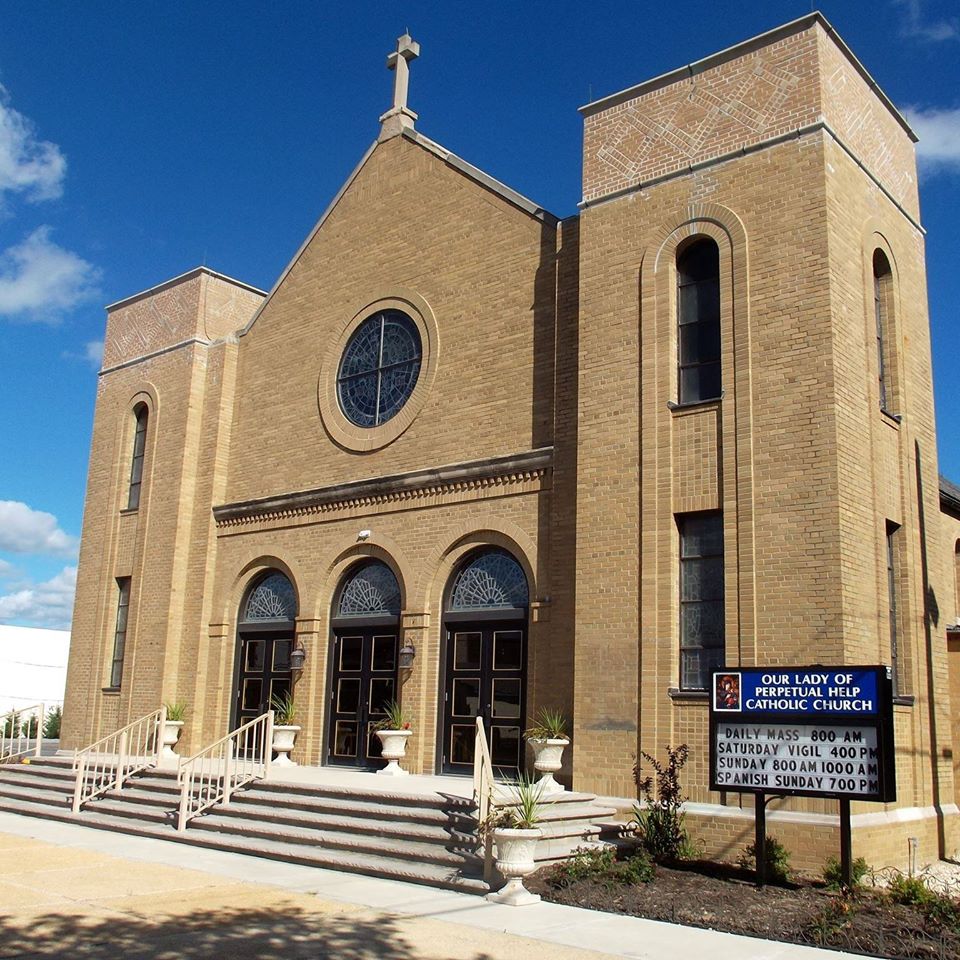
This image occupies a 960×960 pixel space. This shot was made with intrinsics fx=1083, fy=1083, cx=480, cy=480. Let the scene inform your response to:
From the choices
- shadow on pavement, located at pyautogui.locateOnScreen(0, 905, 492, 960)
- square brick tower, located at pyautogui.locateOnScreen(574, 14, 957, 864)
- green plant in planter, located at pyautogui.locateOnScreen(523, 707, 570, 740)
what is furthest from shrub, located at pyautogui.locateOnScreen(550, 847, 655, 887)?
green plant in planter, located at pyautogui.locateOnScreen(523, 707, 570, 740)

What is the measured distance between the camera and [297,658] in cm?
1927

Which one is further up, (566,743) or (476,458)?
(476,458)

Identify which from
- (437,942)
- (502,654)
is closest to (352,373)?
(502,654)

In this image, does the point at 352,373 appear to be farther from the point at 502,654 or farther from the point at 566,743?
the point at 566,743

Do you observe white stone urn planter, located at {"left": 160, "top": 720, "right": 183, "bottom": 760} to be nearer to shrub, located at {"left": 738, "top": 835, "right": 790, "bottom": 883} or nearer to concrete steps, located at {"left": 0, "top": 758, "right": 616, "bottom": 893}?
concrete steps, located at {"left": 0, "top": 758, "right": 616, "bottom": 893}

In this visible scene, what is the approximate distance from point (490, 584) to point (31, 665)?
40.6 m

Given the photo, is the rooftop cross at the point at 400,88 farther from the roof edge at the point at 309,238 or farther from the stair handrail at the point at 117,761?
the stair handrail at the point at 117,761

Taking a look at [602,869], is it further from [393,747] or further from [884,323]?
[884,323]

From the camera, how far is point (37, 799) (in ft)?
59.3

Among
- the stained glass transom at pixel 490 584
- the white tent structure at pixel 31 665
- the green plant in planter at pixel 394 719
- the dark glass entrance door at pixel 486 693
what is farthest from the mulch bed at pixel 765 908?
the white tent structure at pixel 31 665

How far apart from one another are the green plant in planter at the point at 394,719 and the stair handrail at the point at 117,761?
3.84 m

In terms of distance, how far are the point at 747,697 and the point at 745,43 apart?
8900 millimetres

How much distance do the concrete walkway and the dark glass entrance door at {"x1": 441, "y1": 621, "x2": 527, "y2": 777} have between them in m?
4.56

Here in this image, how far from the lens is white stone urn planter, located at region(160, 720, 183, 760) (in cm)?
2020
